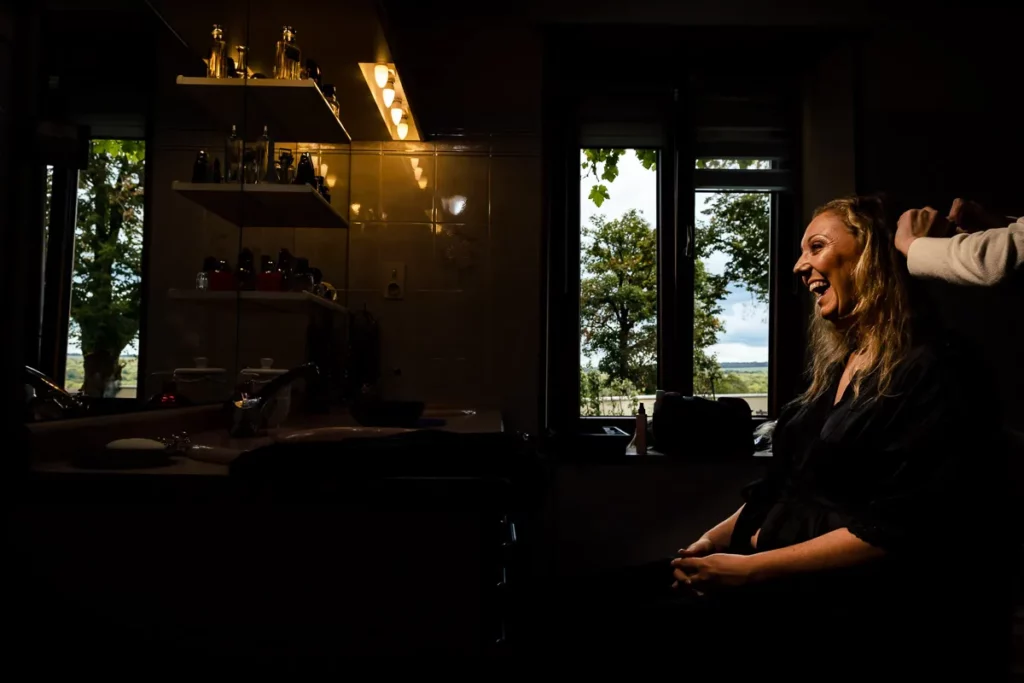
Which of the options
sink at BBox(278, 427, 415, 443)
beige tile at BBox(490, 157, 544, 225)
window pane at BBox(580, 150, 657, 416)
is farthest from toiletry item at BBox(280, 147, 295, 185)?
window pane at BBox(580, 150, 657, 416)

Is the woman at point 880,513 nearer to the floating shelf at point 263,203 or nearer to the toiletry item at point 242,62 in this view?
the floating shelf at point 263,203

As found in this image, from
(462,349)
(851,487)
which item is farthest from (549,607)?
(462,349)

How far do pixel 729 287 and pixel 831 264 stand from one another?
1964 millimetres

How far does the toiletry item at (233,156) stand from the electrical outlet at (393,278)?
3.45ft

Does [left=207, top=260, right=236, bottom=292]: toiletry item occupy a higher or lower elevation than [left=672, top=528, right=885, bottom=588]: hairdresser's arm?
higher

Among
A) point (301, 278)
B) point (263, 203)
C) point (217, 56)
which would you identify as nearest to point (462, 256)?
point (301, 278)

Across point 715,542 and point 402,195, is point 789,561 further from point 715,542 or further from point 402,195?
point 402,195

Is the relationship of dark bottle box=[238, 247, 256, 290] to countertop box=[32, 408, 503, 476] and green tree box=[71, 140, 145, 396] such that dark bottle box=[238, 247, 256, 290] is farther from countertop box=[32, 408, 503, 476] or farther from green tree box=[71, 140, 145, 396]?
green tree box=[71, 140, 145, 396]

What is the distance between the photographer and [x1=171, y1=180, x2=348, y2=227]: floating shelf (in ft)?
5.70

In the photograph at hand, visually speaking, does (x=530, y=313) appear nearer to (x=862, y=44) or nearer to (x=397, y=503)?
(x=862, y=44)

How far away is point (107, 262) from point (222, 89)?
0.72 m

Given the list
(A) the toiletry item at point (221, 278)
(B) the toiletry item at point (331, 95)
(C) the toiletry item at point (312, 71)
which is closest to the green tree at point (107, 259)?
(A) the toiletry item at point (221, 278)

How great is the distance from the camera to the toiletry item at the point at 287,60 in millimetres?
2115

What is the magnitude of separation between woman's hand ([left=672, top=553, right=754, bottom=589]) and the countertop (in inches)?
19.6
